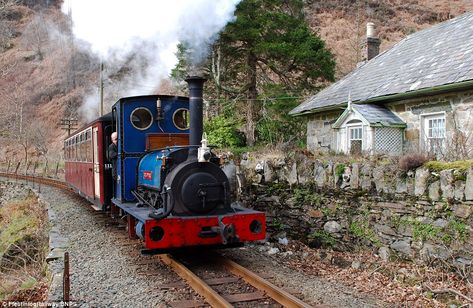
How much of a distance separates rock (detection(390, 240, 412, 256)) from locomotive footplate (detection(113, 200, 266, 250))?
2.15 meters

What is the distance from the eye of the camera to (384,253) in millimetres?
7605

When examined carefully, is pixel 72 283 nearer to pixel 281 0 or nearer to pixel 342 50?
pixel 281 0

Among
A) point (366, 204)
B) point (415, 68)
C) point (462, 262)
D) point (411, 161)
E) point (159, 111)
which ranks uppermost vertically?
point (415, 68)

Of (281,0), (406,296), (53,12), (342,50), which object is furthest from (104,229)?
(53,12)

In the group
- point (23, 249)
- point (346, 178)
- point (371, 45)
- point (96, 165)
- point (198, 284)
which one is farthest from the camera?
point (371, 45)

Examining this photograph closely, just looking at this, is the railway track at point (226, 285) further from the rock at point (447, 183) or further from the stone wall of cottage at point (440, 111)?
the stone wall of cottage at point (440, 111)

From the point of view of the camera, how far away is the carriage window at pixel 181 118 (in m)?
9.05

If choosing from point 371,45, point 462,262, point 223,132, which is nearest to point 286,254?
point 462,262

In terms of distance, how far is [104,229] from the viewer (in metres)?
10.1

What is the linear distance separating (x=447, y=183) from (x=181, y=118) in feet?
16.1

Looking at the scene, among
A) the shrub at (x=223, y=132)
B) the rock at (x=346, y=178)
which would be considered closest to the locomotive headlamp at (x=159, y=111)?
the rock at (x=346, y=178)

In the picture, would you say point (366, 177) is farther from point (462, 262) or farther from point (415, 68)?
point (415, 68)

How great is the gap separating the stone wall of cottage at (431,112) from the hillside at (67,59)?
70.8 ft

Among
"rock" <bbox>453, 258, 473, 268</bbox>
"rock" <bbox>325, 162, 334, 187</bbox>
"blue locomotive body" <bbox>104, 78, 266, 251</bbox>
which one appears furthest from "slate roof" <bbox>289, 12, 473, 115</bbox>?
"blue locomotive body" <bbox>104, 78, 266, 251</bbox>
